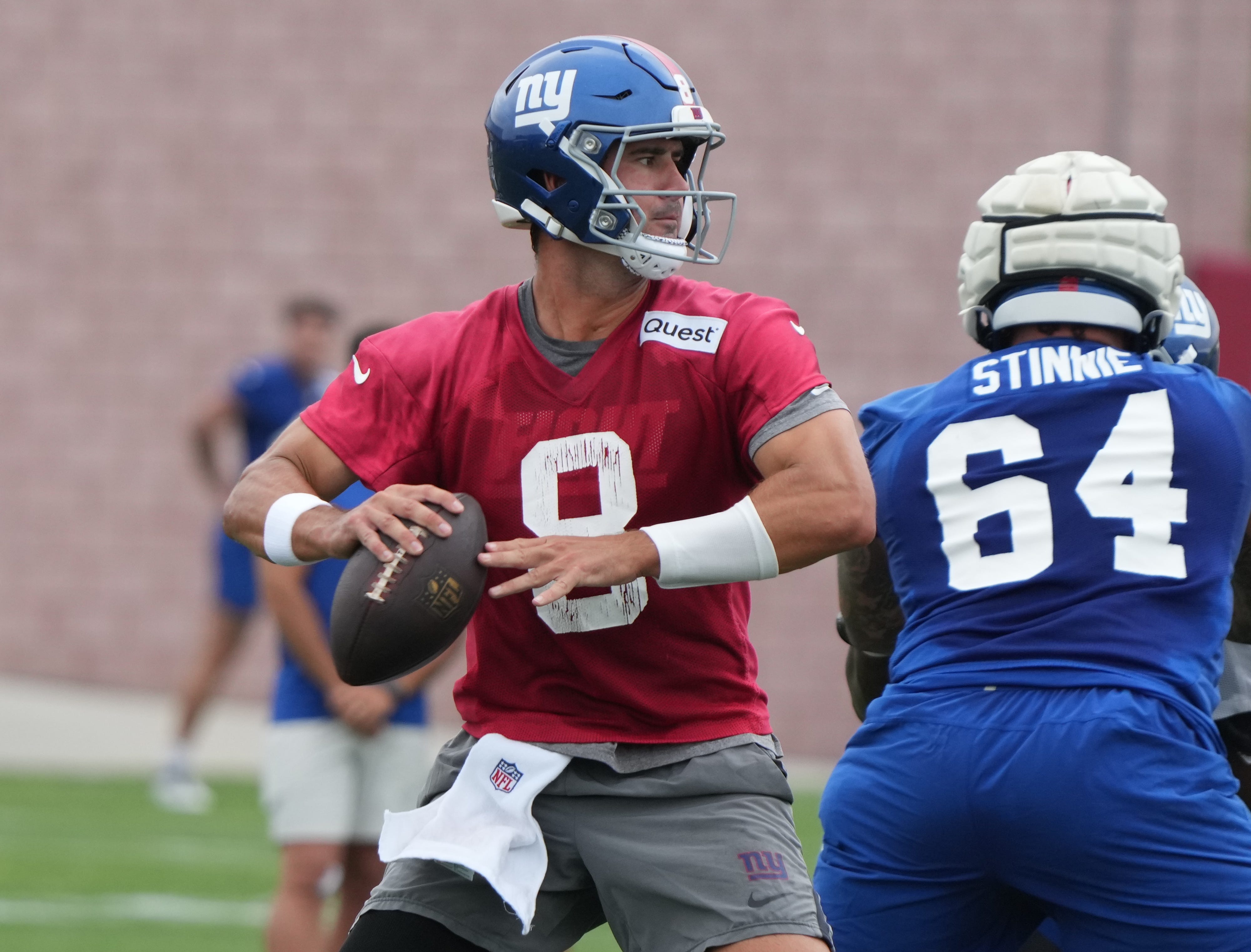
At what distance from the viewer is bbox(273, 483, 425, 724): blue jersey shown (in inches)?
205

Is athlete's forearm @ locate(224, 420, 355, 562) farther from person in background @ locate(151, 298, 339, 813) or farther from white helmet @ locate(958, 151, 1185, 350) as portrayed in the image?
person in background @ locate(151, 298, 339, 813)

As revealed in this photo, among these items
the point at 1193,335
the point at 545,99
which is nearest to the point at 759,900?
the point at 545,99

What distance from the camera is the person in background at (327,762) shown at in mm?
5023

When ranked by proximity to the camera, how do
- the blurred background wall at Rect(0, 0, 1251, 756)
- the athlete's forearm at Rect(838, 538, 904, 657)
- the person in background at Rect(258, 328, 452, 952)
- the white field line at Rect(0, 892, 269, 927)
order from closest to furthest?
the athlete's forearm at Rect(838, 538, 904, 657)
the person in background at Rect(258, 328, 452, 952)
the white field line at Rect(0, 892, 269, 927)
the blurred background wall at Rect(0, 0, 1251, 756)

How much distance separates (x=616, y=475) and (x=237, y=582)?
629 centimetres

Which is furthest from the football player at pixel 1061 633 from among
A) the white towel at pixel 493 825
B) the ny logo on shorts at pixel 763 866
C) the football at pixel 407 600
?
the football at pixel 407 600

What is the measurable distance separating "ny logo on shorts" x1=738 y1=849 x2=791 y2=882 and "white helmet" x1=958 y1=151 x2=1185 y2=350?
1165mm

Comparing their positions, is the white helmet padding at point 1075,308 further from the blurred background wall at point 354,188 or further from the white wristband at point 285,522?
the blurred background wall at point 354,188

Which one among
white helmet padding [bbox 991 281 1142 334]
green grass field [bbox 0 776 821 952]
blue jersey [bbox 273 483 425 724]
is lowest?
green grass field [bbox 0 776 821 952]

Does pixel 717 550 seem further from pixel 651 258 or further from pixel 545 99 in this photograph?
pixel 545 99

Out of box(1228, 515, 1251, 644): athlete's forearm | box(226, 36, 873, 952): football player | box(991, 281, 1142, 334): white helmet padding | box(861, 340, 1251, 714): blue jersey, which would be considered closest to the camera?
box(226, 36, 873, 952): football player

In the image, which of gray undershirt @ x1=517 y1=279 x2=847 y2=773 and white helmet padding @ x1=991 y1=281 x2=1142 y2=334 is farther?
white helmet padding @ x1=991 y1=281 x2=1142 y2=334

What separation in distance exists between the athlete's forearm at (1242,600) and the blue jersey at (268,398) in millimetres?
6146

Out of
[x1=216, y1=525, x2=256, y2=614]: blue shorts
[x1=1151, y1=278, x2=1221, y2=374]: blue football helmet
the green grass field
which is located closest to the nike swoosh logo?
[x1=1151, y1=278, x2=1221, y2=374]: blue football helmet
